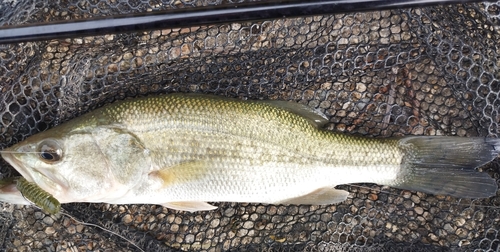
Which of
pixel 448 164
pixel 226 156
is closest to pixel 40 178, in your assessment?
pixel 226 156

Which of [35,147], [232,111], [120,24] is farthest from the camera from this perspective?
[232,111]

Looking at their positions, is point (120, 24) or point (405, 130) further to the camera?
point (405, 130)

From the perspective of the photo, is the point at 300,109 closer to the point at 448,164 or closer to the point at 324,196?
the point at 324,196

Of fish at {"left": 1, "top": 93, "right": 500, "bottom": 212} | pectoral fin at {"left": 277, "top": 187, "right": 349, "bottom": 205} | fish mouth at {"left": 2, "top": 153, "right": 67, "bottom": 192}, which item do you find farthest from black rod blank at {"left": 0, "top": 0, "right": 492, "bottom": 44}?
pectoral fin at {"left": 277, "top": 187, "right": 349, "bottom": 205}

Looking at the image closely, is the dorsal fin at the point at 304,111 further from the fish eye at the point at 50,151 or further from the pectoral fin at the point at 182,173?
the fish eye at the point at 50,151

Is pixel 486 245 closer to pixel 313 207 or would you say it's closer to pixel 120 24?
pixel 313 207

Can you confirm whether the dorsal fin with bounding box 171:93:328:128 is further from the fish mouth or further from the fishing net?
the fish mouth

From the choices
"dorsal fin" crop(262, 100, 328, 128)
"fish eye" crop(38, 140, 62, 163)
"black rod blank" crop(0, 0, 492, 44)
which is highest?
"black rod blank" crop(0, 0, 492, 44)

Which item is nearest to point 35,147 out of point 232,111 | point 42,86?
point 42,86
